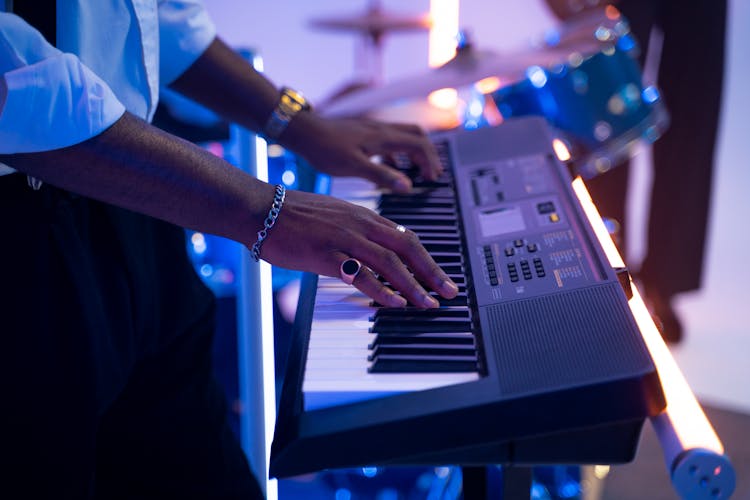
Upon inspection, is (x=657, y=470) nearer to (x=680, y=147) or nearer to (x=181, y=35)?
(x=680, y=147)

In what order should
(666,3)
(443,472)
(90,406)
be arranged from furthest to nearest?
(666,3) → (443,472) → (90,406)

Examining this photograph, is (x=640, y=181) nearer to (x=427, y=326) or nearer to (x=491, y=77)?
(x=491, y=77)

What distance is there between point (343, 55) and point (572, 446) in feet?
15.2

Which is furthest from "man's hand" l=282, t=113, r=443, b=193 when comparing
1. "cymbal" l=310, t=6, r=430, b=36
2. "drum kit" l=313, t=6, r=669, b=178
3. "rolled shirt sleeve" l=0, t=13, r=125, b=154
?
"cymbal" l=310, t=6, r=430, b=36

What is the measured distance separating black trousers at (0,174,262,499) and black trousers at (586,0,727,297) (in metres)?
2.42

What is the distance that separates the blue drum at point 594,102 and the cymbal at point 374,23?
2.30 meters

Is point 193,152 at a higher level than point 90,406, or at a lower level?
higher

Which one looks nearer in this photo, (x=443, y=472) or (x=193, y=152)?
(x=193, y=152)

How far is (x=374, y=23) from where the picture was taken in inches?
170

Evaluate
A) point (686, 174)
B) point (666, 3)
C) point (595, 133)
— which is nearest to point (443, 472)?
point (595, 133)

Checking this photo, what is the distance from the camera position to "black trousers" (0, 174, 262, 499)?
85cm

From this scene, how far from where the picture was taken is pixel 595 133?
6.97ft

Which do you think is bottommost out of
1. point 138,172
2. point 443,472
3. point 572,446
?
point 443,472

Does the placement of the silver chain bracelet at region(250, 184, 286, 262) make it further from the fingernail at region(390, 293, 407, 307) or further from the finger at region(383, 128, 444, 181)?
the finger at region(383, 128, 444, 181)
